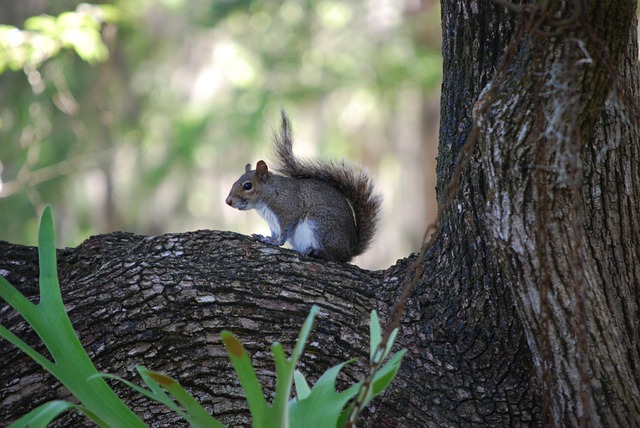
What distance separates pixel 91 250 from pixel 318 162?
1.08 metres

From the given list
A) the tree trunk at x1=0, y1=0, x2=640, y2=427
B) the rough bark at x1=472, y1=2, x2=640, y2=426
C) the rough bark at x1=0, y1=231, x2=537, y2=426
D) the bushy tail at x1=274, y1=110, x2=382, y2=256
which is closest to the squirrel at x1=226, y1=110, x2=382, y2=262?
the bushy tail at x1=274, y1=110, x2=382, y2=256

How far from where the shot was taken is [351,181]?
3.31m

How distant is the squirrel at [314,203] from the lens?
3256mm

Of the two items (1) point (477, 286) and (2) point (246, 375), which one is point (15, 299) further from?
(1) point (477, 286)

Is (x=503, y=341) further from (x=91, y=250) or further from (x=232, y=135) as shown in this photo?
(x=232, y=135)

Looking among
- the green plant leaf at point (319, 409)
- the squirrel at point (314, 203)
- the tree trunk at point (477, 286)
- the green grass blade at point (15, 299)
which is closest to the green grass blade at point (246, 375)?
the green plant leaf at point (319, 409)

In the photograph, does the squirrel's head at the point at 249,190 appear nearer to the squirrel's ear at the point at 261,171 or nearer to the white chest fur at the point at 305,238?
the squirrel's ear at the point at 261,171

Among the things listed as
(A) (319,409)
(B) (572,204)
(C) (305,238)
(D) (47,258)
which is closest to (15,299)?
(D) (47,258)

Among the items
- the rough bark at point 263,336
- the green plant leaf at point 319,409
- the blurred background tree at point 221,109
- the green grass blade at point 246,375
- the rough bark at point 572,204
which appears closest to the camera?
the green grass blade at point 246,375

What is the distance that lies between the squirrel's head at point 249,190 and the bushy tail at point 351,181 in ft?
0.59

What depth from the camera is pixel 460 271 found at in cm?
232

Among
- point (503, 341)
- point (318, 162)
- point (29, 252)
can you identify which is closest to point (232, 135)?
point (318, 162)

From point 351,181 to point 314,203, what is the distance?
0.62 feet

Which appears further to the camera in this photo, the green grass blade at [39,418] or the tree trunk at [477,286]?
the tree trunk at [477,286]
